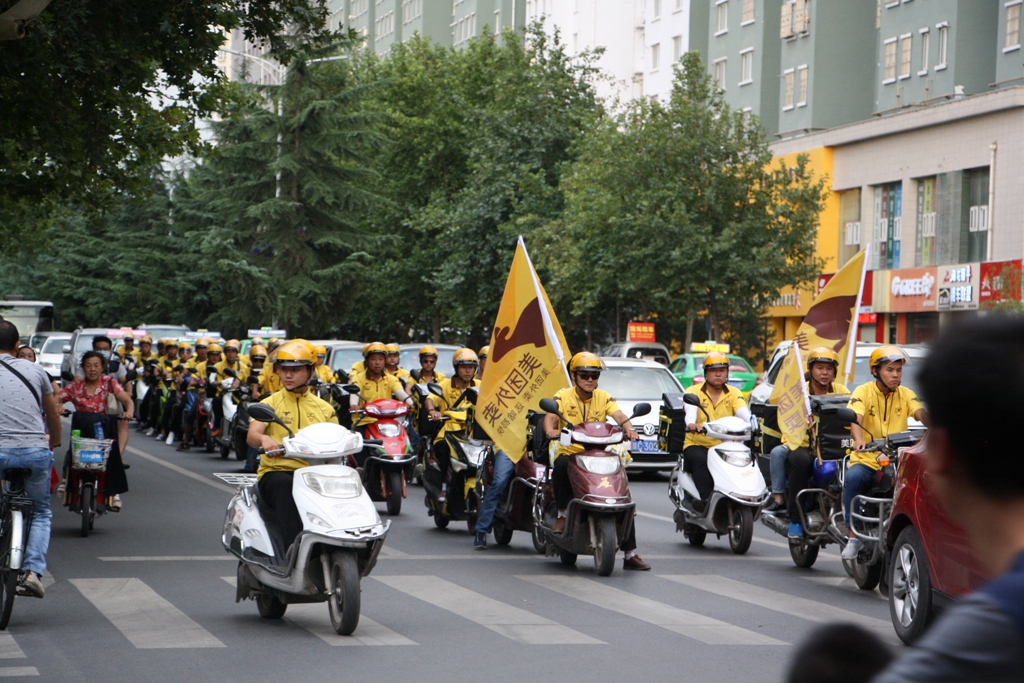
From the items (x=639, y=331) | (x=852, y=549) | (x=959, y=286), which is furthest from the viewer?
(x=959, y=286)

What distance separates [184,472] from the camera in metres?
21.7

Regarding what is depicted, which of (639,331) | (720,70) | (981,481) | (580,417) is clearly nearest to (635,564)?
(580,417)

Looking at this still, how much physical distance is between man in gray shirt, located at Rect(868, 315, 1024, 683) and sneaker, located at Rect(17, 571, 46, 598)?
751 centimetres

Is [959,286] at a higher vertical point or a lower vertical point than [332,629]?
higher

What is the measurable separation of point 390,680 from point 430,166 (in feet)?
189

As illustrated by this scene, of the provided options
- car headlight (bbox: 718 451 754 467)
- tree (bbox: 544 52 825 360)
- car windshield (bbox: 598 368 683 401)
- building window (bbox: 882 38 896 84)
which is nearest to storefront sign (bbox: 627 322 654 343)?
tree (bbox: 544 52 825 360)

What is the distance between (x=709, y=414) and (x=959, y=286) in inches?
1152

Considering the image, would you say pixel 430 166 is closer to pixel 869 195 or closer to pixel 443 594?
pixel 869 195

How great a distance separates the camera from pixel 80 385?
45.9 ft

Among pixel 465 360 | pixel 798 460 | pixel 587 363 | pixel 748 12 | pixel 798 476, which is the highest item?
pixel 748 12

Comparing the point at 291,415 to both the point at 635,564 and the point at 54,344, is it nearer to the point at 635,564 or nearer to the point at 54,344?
the point at 635,564

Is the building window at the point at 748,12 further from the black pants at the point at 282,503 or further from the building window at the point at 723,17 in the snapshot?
the black pants at the point at 282,503

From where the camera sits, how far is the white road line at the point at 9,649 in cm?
804

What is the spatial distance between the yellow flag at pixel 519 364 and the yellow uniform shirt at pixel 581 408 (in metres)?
0.73
